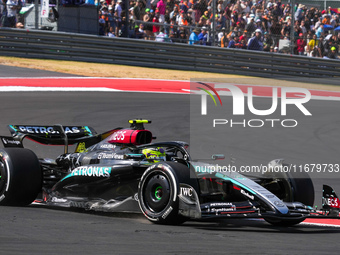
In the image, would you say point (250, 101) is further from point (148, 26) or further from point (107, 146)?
point (148, 26)

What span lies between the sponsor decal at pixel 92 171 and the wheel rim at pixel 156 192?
2.27 ft

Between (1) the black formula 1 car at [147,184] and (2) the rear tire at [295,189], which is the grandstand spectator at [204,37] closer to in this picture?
(1) the black formula 1 car at [147,184]

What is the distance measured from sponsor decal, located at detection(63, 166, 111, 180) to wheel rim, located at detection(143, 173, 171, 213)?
0.69m

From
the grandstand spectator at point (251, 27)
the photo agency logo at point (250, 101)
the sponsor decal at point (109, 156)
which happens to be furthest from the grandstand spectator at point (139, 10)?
the sponsor decal at point (109, 156)

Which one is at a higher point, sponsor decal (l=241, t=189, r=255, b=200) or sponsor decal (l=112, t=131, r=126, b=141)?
sponsor decal (l=112, t=131, r=126, b=141)

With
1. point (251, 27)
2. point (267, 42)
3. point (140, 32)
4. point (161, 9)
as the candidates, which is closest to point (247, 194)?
point (161, 9)

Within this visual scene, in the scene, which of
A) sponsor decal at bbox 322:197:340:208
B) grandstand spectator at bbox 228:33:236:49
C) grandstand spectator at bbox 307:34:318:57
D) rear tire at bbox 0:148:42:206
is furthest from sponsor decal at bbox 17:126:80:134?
grandstand spectator at bbox 307:34:318:57

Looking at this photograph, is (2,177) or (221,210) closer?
(221,210)

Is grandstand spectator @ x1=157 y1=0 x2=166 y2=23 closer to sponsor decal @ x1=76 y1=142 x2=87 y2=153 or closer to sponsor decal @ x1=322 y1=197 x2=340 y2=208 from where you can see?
sponsor decal @ x1=76 y1=142 x2=87 y2=153

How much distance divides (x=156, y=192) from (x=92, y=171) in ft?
3.41

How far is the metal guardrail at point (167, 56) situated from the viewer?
21266 mm

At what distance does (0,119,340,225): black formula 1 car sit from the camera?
6.39 m

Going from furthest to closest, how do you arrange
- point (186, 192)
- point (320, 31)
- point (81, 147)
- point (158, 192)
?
point (320, 31)
point (81, 147)
point (158, 192)
point (186, 192)

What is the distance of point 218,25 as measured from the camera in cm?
2244
